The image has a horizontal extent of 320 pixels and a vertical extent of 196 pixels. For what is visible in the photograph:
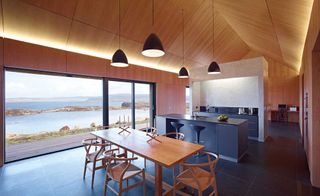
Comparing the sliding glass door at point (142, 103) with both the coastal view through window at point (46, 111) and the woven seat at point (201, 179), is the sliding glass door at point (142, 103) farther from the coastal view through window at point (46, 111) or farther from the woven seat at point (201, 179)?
the woven seat at point (201, 179)

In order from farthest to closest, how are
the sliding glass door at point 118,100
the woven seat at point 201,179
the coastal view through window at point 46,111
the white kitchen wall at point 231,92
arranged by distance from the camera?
the white kitchen wall at point 231,92 < the sliding glass door at point 118,100 < the coastal view through window at point 46,111 < the woven seat at point 201,179

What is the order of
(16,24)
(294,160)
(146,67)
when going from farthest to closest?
(146,67) → (294,160) → (16,24)

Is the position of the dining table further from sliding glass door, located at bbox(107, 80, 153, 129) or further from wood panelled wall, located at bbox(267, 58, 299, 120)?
wood panelled wall, located at bbox(267, 58, 299, 120)

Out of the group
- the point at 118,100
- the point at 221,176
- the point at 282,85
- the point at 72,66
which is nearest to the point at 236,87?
the point at 221,176

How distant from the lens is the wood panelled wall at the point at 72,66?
11.4ft

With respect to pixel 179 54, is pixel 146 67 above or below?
below

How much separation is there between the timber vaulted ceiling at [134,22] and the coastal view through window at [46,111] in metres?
1.06

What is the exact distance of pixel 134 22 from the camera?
426 centimetres

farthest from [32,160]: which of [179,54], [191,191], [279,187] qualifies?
[179,54]

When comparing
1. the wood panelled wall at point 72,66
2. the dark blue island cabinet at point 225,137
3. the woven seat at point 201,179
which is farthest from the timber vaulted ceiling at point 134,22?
the woven seat at point 201,179

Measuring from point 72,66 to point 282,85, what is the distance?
11314mm

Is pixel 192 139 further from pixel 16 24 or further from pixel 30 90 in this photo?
pixel 16 24

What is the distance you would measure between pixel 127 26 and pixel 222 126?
12.6 feet

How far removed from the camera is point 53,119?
4.71m
